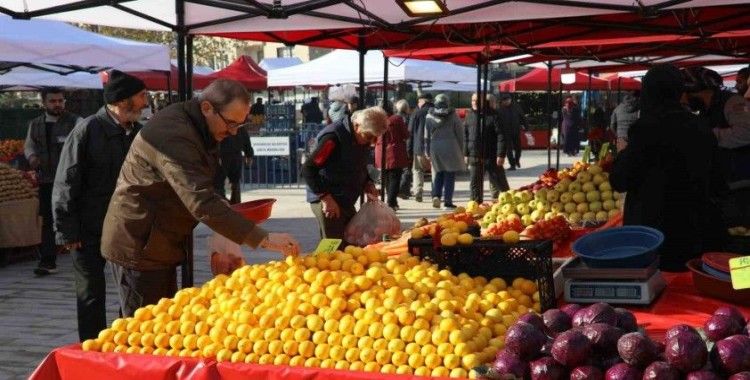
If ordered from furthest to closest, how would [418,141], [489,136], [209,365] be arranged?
[418,141]
[489,136]
[209,365]

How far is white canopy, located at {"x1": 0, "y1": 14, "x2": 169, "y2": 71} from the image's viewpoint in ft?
33.4

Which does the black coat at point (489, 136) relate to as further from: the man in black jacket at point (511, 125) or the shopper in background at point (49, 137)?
the shopper in background at point (49, 137)

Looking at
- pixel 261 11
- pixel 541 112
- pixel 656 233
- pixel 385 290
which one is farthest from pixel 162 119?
pixel 541 112

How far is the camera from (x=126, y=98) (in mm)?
5723

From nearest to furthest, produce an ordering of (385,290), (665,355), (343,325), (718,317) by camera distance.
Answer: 1. (665,355)
2. (718,317)
3. (343,325)
4. (385,290)

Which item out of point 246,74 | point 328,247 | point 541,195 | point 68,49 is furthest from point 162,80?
point 328,247

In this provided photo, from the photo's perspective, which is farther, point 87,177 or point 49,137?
point 49,137

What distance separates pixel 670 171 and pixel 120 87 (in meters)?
2.97

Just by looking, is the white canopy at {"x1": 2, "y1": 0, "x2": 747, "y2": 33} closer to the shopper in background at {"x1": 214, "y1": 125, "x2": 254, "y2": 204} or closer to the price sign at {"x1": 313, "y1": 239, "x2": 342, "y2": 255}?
the price sign at {"x1": 313, "y1": 239, "x2": 342, "y2": 255}

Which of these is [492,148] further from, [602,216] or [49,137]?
[602,216]

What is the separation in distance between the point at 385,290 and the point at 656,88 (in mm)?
1636

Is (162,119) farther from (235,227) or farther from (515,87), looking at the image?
(515,87)

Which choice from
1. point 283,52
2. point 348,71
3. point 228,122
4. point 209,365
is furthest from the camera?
point 283,52

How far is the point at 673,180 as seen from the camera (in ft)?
15.3
